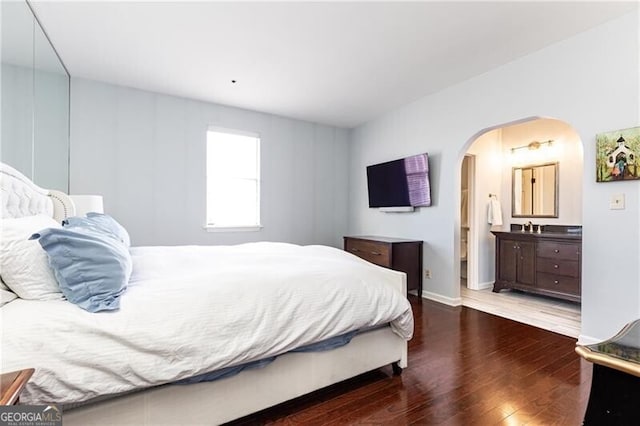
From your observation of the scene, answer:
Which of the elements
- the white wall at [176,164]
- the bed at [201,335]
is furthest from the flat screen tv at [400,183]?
the bed at [201,335]

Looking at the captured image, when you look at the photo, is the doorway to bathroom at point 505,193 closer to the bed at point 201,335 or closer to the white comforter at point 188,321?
the bed at point 201,335

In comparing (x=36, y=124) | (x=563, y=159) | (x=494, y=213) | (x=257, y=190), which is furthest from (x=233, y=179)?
(x=563, y=159)

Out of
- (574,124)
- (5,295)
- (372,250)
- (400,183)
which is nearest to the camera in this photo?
(5,295)

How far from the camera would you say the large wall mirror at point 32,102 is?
2338 mm

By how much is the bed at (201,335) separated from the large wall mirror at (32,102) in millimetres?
778

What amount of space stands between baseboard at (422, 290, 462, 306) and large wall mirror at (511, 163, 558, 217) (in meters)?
1.78

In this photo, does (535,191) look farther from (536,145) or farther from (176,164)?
(176,164)

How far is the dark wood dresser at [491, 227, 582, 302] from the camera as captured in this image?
3521 millimetres

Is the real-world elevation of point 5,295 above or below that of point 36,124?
below

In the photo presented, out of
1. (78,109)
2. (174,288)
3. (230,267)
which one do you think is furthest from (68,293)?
(78,109)

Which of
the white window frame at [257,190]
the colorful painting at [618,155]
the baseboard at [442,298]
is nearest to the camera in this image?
the colorful painting at [618,155]

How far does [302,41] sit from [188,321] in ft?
8.04

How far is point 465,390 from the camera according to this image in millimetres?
1887

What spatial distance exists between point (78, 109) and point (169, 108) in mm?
947
